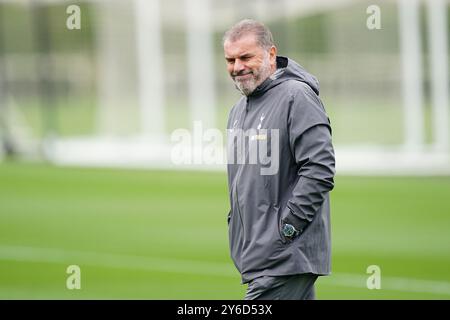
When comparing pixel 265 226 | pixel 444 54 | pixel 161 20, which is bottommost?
pixel 265 226

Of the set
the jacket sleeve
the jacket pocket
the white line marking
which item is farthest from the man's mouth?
the white line marking

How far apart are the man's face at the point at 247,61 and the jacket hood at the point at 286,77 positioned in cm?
4

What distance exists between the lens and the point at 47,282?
12.7 meters

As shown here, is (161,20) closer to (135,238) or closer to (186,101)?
(186,101)

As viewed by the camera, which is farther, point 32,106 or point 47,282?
point 32,106

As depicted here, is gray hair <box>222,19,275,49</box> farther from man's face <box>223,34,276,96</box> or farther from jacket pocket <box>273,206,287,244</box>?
jacket pocket <box>273,206,287,244</box>

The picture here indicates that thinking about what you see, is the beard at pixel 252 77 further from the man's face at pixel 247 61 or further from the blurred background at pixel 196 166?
the blurred background at pixel 196 166

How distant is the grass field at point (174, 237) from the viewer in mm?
12289

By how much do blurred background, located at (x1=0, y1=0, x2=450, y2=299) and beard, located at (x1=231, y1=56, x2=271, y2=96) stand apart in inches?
206

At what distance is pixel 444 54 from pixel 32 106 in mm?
32959

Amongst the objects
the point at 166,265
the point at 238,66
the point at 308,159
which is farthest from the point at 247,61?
the point at 166,265

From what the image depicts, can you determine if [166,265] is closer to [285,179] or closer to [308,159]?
[285,179]

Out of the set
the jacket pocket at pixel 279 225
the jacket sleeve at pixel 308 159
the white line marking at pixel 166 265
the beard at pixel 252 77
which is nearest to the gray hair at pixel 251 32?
the beard at pixel 252 77
